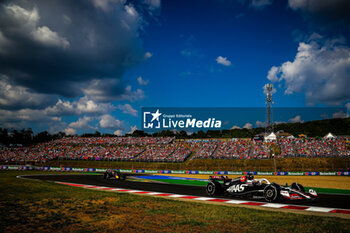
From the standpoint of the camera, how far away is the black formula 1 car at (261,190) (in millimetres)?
11312

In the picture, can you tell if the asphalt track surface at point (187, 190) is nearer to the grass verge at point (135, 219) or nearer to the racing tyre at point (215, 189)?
the racing tyre at point (215, 189)

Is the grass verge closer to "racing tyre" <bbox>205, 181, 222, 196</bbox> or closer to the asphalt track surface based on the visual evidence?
the asphalt track surface

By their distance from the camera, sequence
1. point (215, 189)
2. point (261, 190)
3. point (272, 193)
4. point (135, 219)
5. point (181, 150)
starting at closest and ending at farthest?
1. point (135, 219)
2. point (272, 193)
3. point (261, 190)
4. point (215, 189)
5. point (181, 150)

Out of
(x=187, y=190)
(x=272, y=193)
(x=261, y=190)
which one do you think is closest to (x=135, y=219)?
(x=272, y=193)

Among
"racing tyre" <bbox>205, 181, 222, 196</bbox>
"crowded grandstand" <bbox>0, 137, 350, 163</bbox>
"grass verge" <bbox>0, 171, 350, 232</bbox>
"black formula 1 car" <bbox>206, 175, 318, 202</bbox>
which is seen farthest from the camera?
"crowded grandstand" <bbox>0, 137, 350, 163</bbox>

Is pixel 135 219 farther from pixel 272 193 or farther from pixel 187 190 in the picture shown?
pixel 187 190

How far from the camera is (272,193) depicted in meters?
11.5

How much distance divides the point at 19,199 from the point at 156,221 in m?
5.55

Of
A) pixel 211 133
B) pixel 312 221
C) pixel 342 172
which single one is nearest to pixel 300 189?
pixel 312 221

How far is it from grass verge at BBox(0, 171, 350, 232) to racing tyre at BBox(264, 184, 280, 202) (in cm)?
305

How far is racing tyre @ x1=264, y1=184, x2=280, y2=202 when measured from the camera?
37.3ft

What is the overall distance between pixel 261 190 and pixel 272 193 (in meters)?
0.77

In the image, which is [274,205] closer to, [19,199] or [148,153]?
[19,199]

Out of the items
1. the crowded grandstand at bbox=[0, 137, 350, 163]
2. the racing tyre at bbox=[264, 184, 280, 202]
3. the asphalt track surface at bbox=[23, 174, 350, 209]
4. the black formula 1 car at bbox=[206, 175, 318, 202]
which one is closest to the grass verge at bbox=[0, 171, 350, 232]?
the racing tyre at bbox=[264, 184, 280, 202]
